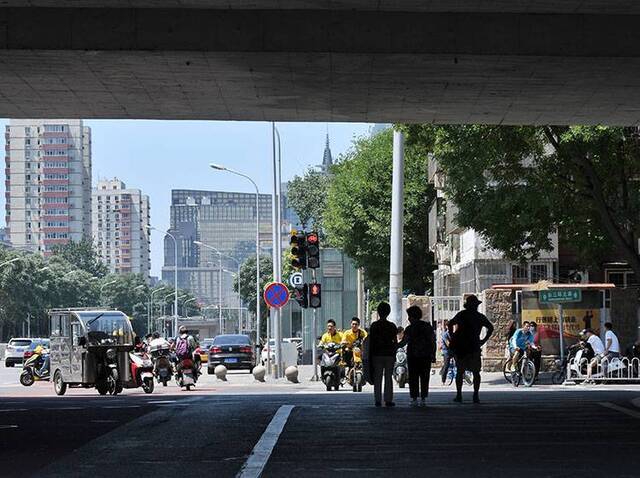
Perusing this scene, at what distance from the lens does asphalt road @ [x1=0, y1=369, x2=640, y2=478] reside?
13.2 metres

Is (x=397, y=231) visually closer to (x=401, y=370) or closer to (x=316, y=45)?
(x=401, y=370)

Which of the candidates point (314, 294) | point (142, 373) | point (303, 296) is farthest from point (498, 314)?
point (142, 373)

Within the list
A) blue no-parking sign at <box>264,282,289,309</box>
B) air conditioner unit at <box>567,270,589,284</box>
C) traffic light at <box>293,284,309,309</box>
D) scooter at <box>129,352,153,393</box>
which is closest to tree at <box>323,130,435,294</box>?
air conditioner unit at <box>567,270,589,284</box>

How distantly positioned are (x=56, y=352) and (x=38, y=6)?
60.4ft

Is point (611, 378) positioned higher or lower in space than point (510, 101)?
lower

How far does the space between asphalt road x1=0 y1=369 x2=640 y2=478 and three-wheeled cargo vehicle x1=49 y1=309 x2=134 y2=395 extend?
31.6ft

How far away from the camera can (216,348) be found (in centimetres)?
5891

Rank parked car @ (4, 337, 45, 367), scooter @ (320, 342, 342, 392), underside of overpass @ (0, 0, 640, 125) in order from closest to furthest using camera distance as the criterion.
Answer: underside of overpass @ (0, 0, 640, 125) < scooter @ (320, 342, 342, 392) < parked car @ (4, 337, 45, 367)

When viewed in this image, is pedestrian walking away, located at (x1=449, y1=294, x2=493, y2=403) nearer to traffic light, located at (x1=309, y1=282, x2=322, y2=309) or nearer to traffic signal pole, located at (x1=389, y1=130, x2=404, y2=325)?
traffic signal pole, located at (x1=389, y1=130, x2=404, y2=325)

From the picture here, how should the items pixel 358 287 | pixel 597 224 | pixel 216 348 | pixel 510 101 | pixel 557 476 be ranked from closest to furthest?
pixel 557 476, pixel 510 101, pixel 597 224, pixel 216 348, pixel 358 287

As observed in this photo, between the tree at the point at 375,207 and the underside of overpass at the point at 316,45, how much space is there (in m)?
52.9

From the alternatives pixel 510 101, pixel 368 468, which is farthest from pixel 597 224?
pixel 368 468

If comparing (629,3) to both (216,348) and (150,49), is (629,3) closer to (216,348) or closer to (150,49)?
(150,49)

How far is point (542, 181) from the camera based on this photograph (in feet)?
122
